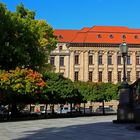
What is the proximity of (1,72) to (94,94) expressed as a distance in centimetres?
2626

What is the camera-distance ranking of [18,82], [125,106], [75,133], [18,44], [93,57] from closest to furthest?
1. [75,133]
2. [125,106]
3. [18,82]
4. [18,44]
5. [93,57]

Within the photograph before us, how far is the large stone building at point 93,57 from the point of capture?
293 feet

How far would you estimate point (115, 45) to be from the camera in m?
90.1

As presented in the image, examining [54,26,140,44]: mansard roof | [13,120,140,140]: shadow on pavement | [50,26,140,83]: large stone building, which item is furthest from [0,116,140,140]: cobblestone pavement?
[54,26,140,44]: mansard roof

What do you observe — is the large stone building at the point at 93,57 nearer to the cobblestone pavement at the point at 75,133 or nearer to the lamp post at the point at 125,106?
the lamp post at the point at 125,106

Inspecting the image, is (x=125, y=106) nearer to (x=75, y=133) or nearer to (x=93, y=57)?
(x=75, y=133)

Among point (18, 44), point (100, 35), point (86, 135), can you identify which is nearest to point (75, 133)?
point (86, 135)

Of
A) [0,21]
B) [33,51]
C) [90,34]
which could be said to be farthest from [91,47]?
[0,21]

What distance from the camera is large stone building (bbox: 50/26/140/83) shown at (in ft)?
293

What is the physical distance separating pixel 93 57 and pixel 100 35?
4976mm

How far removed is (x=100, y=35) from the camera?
3583 inches

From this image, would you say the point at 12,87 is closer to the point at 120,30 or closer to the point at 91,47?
the point at 91,47

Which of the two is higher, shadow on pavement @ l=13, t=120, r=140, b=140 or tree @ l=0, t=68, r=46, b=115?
tree @ l=0, t=68, r=46, b=115

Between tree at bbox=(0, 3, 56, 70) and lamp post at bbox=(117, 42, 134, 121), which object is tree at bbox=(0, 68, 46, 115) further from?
lamp post at bbox=(117, 42, 134, 121)
